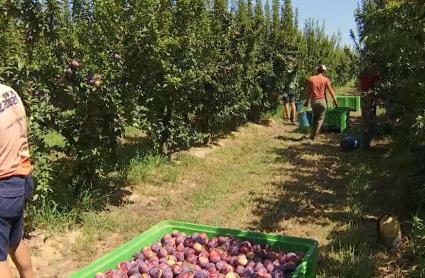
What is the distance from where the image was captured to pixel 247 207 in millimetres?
5777

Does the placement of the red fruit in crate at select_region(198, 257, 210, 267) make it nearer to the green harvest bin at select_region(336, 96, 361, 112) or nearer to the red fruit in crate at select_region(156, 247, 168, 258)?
the red fruit in crate at select_region(156, 247, 168, 258)

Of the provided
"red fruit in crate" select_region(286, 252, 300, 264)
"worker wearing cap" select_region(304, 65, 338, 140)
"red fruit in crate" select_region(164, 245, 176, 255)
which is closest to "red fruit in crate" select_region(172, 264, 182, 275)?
"red fruit in crate" select_region(164, 245, 176, 255)

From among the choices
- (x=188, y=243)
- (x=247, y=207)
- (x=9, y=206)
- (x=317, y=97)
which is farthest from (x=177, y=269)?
(x=317, y=97)

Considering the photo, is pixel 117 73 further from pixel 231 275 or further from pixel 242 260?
pixel 231 275

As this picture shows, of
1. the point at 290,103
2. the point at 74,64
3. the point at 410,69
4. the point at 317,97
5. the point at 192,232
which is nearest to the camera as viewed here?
the point at 192,232

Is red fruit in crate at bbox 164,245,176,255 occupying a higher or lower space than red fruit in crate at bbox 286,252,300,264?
lower

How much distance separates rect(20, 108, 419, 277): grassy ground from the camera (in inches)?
171

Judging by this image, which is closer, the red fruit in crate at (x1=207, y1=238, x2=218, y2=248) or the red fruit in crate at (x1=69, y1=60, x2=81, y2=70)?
the red fruit in crate at (x1=207, y1=238, x2=218, y2=248)

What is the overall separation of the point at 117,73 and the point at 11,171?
3.05 meters

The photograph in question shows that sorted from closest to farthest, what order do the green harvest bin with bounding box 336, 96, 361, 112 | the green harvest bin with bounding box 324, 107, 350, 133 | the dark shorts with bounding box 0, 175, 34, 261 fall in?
the dark shorts with bounding box 0, 175, 34, 261
the green harvest bin with bounding box 324, 107, 350, 133
the green harvest bin with bounding box 336, 96, 361, 112

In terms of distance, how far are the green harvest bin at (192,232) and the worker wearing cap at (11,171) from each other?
1.67ft

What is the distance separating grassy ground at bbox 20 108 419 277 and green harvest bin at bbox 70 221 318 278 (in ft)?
1.41

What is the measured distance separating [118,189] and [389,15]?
4110 mm

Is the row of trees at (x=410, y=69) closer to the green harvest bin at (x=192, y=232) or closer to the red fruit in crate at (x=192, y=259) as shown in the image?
the green harvest bin at (x=192, y=232)
